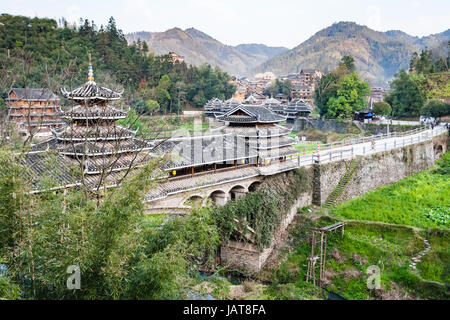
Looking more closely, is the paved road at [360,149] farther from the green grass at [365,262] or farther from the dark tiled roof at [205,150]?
the green grass at [365,262]

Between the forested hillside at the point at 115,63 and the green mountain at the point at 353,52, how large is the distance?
95458mm

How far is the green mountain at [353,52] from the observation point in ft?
519

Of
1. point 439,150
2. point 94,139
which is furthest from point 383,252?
Answer: point 439,150

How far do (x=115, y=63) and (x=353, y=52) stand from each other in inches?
5405

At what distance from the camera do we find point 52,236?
7.29 metres

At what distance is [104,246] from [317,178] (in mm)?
18732

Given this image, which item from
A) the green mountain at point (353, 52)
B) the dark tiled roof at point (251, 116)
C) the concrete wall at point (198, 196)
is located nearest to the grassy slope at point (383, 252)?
the concrete wall at point (198, 196)

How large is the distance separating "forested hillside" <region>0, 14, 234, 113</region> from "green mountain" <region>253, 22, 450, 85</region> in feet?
313

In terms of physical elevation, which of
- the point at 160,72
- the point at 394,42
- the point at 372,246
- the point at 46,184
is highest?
the point at 394,42

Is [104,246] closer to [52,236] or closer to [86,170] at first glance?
[52,236]

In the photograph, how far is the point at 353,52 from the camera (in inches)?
6462

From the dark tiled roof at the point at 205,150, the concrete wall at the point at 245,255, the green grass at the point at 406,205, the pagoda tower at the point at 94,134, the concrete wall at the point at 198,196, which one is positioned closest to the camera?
the pagoda tower at the point at 94,134

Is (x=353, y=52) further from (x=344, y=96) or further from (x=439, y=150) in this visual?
(x=439, y=150)

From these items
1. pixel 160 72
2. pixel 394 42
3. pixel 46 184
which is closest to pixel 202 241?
pixel 46 184
